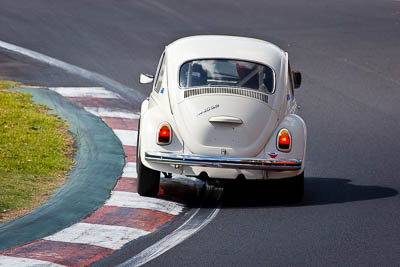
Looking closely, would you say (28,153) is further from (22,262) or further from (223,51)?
(22,262)

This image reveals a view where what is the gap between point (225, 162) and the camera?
32.4 ft

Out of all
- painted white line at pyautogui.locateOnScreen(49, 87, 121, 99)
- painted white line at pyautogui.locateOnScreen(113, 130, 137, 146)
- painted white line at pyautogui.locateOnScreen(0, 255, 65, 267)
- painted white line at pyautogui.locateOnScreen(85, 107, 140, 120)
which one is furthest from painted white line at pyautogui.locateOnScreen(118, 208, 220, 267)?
painted white line at pyautogui.locateOnScreen(49, 87, 121, 99)

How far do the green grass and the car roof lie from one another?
2.04 meters

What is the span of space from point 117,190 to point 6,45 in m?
10.5

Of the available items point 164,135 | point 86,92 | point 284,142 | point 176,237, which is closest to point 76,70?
point 86,92

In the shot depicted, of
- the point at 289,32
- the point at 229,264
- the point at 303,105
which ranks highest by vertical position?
the point at 289,32

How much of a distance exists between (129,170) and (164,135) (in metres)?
1.71

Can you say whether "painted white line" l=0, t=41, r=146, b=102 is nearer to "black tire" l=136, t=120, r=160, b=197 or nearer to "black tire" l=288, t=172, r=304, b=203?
"black tire" l=136, t=120, r=160, b=197

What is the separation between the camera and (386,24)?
24969 mm

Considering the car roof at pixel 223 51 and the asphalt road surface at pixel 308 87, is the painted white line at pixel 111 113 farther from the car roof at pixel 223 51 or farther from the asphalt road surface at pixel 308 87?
the car roof at pixel 223 51

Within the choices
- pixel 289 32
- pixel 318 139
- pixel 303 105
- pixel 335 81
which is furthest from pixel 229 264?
pixel 289 32

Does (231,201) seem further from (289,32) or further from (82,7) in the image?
(82,7)

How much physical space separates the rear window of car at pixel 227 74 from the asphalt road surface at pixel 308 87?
1298mm

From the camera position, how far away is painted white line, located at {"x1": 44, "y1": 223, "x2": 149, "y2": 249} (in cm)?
851
